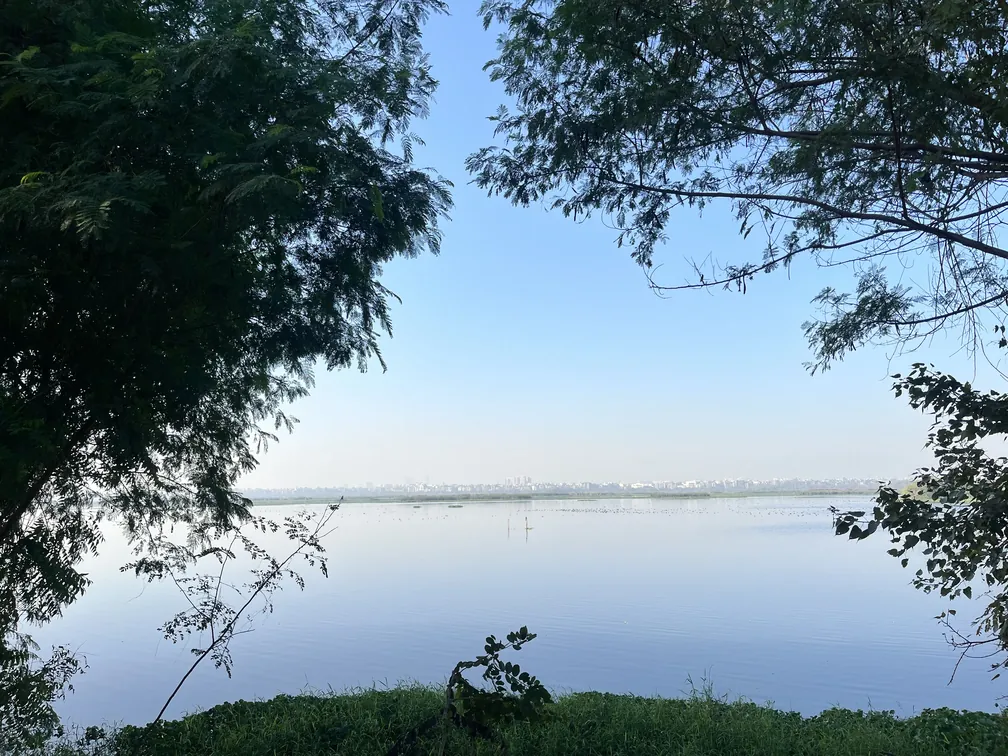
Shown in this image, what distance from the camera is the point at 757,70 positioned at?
3035 millimetres

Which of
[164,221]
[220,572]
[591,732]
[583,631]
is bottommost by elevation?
[583,631]

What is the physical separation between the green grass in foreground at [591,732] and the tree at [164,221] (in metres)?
1.06

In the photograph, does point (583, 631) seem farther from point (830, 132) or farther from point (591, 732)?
→ point (830, 132)

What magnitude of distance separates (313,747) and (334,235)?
2.54 m

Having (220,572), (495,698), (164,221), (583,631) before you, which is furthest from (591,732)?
(583,631)

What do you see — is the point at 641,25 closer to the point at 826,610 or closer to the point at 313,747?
the point at 313,747

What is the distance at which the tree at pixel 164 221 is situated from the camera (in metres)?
2.25

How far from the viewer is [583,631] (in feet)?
32.6

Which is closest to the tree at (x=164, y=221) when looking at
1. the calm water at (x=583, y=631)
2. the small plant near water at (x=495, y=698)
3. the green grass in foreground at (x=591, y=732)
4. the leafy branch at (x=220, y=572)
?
the leafy branch at (x=220, y=572)

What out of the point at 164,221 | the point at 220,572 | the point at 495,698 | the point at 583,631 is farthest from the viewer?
the point at 583,631

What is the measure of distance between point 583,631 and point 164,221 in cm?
873

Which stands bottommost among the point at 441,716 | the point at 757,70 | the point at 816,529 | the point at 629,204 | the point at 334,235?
the point at 816,529

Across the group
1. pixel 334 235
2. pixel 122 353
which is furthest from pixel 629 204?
pixel 122 353

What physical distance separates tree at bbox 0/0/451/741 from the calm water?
2.12 metres
